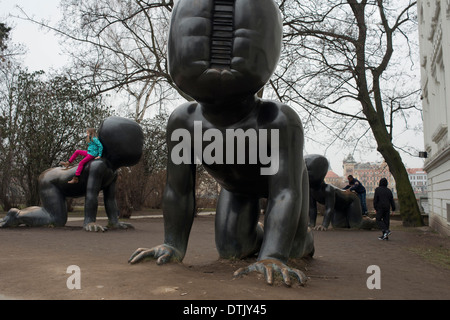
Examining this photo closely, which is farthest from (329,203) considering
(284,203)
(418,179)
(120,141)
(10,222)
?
(418,179)

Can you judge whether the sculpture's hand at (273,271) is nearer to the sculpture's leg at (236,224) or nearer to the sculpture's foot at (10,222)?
the sculpture's leg at (236,224)

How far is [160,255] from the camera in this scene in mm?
3176

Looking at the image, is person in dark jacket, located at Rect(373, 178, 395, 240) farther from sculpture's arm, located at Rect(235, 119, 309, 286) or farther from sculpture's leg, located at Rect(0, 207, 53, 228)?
sculpture's leg, located at Rect(0, 207, 53, 228)

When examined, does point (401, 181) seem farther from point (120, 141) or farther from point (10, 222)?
point (10, 222)

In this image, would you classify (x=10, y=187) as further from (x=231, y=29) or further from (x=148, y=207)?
(x=231, y=29)

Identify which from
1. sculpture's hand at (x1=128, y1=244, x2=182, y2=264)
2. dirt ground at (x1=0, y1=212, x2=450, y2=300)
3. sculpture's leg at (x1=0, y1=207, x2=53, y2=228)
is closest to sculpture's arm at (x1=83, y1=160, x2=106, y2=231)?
sculpture's leg at (x1=0, y1=207, x2=53, y2=228)

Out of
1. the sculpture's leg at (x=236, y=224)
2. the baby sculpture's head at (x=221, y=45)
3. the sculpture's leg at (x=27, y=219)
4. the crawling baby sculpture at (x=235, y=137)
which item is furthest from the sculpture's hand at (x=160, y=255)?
the sculpture's leg at (x=27, y=219)

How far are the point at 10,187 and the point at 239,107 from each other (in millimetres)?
18746

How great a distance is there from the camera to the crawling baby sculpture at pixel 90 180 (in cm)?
859

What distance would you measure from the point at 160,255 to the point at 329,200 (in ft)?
27.8

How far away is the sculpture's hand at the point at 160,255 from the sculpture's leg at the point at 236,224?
60 centimetres

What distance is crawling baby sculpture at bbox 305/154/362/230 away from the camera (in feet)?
34.6

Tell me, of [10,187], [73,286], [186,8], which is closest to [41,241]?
[73,286]

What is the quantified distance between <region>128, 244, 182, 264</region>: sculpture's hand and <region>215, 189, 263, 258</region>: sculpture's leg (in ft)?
1.96
